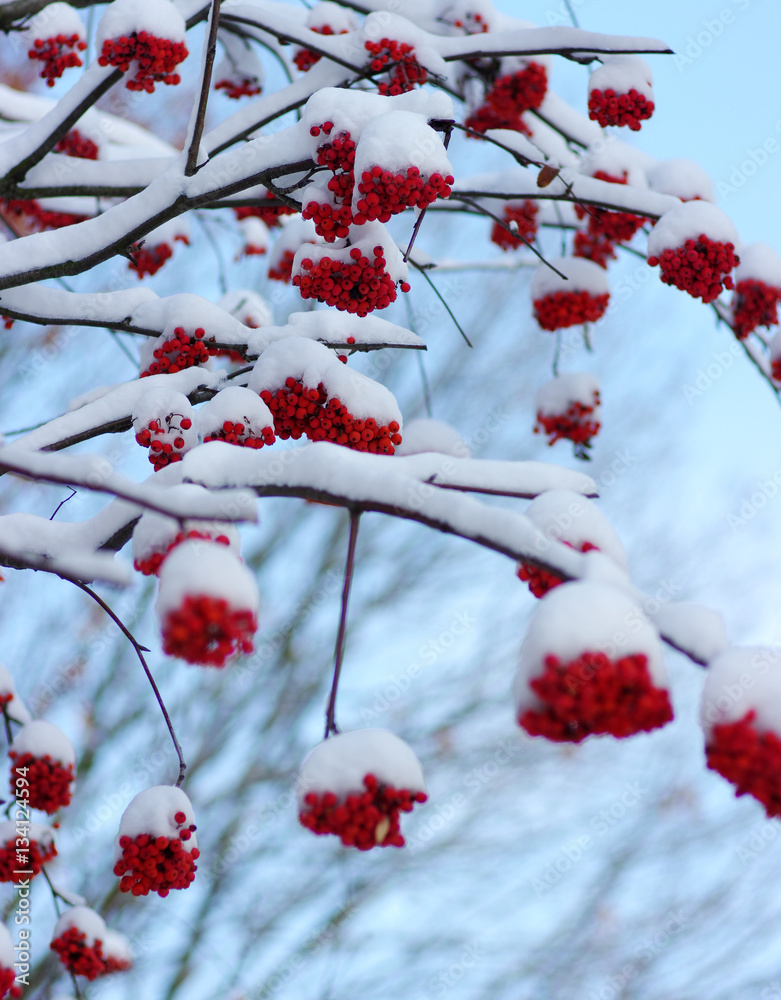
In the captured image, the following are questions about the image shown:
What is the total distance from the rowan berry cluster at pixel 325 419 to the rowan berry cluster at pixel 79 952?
2364 mm

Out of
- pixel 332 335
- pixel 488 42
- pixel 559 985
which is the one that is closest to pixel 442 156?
pixel 332 335

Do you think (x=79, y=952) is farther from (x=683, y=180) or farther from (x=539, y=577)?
(x=683, y=180)

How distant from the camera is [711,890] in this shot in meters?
9.31

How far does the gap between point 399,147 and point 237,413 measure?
76 centimetres

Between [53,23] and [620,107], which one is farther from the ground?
[53,23]

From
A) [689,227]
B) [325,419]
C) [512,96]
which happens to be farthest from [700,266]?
[325,419]

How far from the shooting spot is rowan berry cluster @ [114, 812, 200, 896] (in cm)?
228

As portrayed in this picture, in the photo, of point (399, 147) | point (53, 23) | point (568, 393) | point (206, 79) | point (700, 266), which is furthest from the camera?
point (568, 393)

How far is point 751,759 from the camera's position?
4.24ft

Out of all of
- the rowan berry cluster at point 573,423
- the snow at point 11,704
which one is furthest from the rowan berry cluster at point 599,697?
the rowan berry cluster at point 573,423

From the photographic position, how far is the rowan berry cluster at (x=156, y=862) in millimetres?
2279

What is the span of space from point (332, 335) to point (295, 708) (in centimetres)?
754

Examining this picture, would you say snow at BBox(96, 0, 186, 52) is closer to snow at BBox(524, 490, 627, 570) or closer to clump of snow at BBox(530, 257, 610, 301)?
clump of snow at BBox(530, 257, 610, 301)

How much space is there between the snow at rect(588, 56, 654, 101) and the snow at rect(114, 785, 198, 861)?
2.76 m
